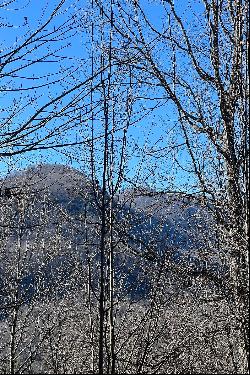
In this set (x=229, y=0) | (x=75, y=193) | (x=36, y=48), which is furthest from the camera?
Answer: (x=75, y=193)

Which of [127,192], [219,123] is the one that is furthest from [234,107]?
[127,192]

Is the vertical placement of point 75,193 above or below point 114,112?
below

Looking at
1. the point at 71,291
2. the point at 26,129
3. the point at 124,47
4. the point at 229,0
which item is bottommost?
the point at 71,291

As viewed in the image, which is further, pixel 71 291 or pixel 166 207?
pixel 71 291

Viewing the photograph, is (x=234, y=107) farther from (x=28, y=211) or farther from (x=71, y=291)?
(x=71, y=291)

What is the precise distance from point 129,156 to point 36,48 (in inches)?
80.8

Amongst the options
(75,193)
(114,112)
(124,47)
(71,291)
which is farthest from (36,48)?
(71,291)

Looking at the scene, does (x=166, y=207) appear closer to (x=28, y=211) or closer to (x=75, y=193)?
(x=75, y=193)

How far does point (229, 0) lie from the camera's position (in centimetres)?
507

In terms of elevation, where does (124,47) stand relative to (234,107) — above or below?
above

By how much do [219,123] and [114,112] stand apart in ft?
4.19

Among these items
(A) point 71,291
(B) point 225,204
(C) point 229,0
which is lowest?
(A) point 71,291

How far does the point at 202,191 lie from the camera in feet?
17.0

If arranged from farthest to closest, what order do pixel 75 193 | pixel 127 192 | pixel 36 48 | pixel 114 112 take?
pixel 75 193 < pixel 127 192 < pixel 114 112 < pixel 36 48
